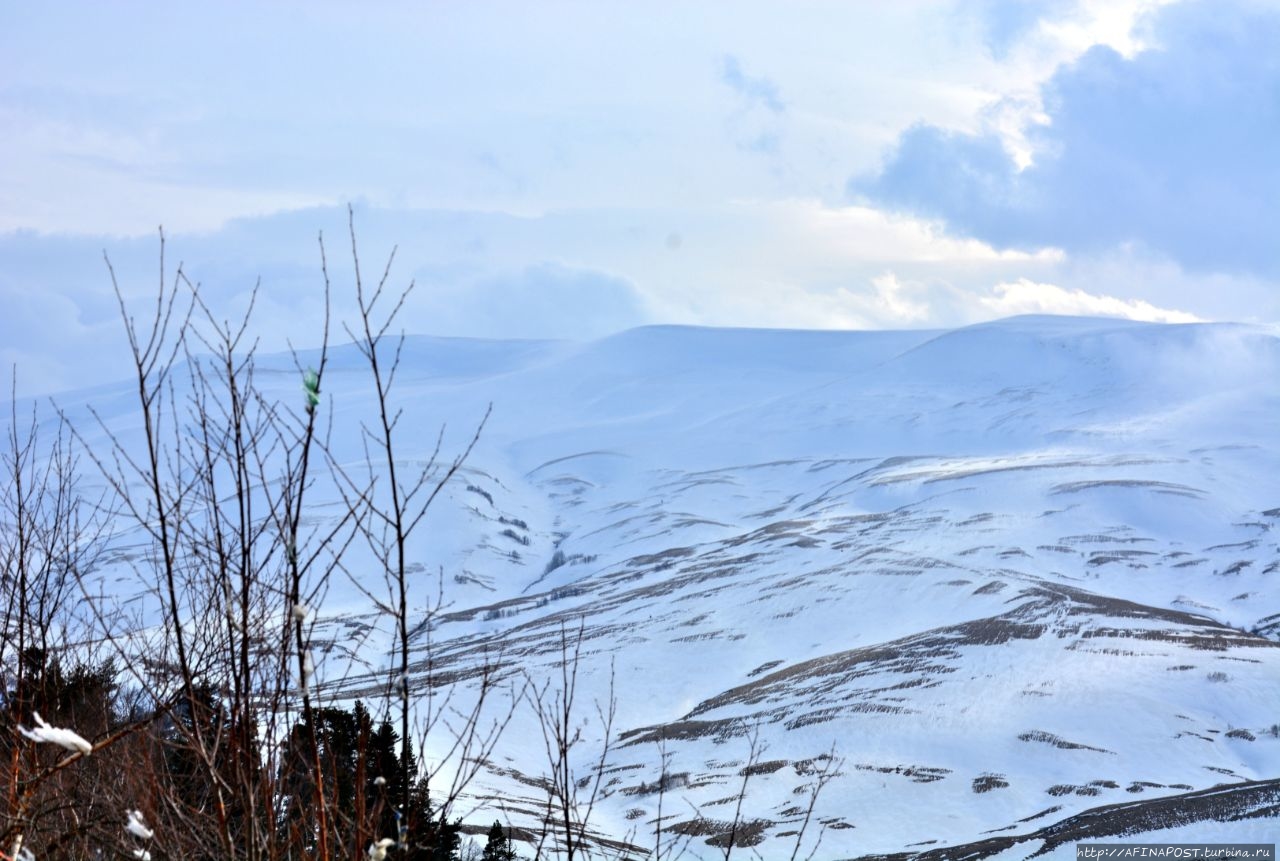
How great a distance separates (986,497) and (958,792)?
74.4 m

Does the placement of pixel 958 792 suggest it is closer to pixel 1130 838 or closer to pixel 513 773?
pixel 1130 838

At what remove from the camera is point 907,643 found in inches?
3009

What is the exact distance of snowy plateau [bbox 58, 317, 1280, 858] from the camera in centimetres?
5016

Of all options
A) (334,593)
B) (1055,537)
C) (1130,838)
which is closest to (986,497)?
(1055,537)

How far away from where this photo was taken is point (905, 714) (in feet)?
206

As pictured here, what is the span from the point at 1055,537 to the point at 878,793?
60.9 metres

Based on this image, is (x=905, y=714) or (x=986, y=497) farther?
(x=986, y=497)

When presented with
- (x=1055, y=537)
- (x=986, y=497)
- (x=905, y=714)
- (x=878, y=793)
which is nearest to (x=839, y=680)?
(x=905, y=714)

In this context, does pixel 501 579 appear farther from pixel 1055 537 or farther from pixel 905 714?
pixel 905 714

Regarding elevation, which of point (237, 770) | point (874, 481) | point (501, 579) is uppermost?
point (237, 770)

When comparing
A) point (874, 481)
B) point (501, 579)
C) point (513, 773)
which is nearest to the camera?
point (513, 773)

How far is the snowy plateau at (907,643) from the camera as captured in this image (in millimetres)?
50156

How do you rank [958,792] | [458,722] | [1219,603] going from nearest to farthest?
[958,792], [458,722], [1219,603]

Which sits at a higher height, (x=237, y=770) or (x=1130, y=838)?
(x=237, y=770)
